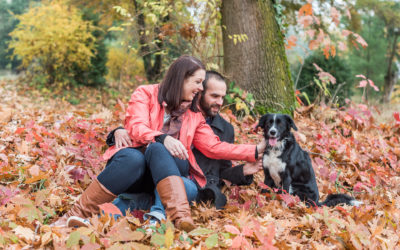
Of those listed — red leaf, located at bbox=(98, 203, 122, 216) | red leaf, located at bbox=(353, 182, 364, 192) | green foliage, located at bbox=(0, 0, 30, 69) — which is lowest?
red leaf, located at bbox=(353, 182, 364, 192)

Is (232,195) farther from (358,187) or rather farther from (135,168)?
(358,187)

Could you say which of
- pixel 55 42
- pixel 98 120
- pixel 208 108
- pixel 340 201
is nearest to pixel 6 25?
pixel 55 42

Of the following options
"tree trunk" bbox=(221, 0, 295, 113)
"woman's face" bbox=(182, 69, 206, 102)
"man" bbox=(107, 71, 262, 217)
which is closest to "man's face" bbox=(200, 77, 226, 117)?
"man" bbox=(107, 71, 262, 217)

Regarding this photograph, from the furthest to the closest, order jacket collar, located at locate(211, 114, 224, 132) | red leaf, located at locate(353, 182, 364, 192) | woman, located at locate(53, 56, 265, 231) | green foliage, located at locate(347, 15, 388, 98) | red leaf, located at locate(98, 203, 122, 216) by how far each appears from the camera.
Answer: green foliage, located at locate(347, 15, 388, 98), red leaf, located at locate(353, 182, 364, 192), jacket collar, located at locate(211, 114, 224, 132), woman, located at locate(53, 56, 265, 231), red leaf, located at locate(98, 203, 122, 216)

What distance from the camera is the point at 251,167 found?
3273mm

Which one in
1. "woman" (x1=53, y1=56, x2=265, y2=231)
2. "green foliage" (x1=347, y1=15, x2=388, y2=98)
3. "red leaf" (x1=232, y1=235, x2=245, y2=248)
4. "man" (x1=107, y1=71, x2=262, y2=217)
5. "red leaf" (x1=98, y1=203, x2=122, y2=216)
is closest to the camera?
"red leaf" (x1=232, y1=235, x2=245, y2=248)

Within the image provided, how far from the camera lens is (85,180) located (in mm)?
3260

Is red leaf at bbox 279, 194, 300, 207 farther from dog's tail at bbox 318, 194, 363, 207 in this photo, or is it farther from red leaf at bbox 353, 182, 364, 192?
red leaf at bbox 353, 182, 364, 192

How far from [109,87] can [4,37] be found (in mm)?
18954

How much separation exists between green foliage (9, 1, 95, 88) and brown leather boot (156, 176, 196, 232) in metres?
10.6

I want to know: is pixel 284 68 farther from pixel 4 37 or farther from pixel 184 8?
pixel 4 37

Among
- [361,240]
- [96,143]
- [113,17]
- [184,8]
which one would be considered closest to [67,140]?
[96,143]

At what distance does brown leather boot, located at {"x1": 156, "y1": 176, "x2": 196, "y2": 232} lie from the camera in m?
2.33

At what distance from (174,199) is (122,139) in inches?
28.5
